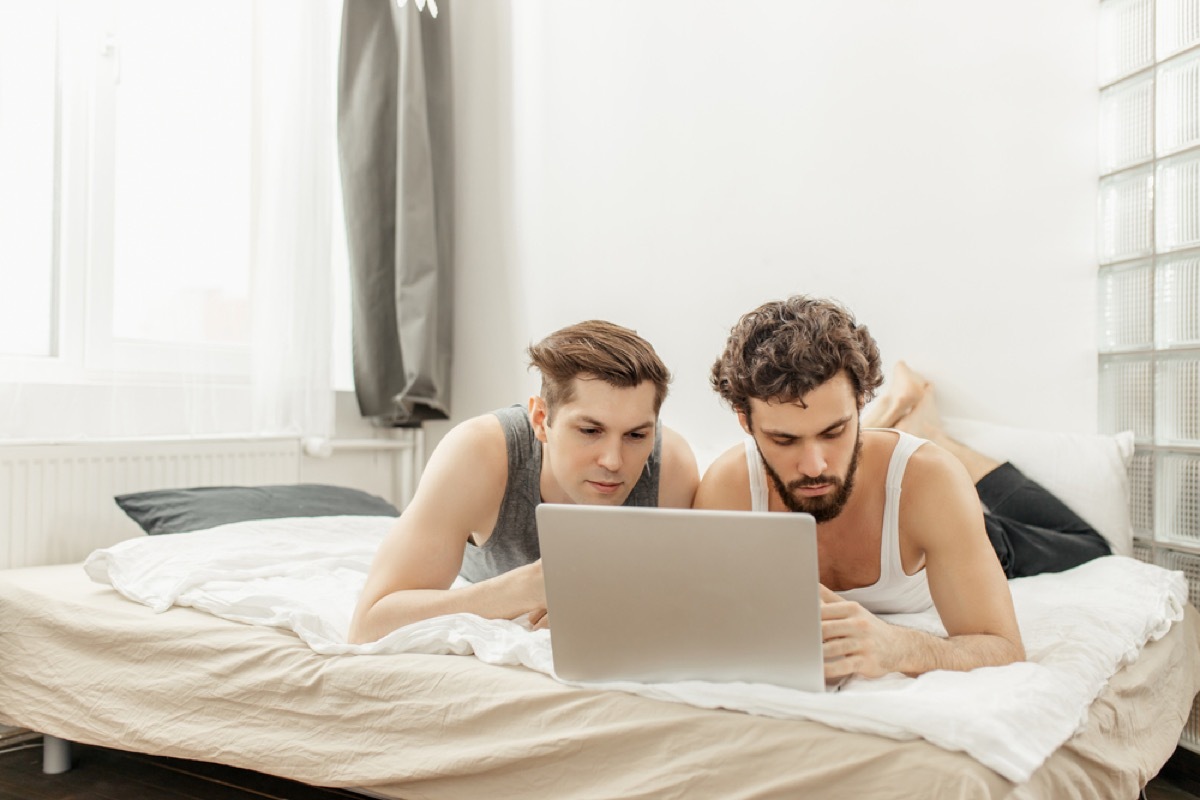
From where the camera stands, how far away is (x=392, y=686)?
132 cm

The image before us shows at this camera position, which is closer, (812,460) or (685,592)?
(685,592)

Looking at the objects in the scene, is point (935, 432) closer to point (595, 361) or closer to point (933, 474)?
point (933, 474)

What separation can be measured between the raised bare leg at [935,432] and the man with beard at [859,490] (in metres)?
0.73

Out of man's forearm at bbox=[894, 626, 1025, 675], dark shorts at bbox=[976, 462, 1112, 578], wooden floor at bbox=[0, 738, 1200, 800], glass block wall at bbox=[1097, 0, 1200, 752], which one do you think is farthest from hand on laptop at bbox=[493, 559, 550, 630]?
glass block wall at bbox=[1097, 0, 1200, 752]

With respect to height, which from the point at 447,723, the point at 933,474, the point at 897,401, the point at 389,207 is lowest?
the point at 447,723

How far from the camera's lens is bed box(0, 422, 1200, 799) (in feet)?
3.34

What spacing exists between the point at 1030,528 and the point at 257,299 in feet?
6.98

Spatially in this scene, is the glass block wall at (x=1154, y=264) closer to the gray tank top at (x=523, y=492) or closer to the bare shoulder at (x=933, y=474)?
the bare shoulder at (x=933, y=474)

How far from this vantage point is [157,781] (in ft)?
A: 6.20

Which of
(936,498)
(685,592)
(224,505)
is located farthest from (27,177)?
(936,498)

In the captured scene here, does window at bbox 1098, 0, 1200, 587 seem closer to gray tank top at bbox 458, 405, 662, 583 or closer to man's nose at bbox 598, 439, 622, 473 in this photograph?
gray tank top at bbox 458, 405, 662, 583

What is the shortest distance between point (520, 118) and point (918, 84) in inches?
52.3

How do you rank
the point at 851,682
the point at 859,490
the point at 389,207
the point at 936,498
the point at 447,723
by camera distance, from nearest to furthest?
1. the point at 851,682
2. the point at 447,723
3. the point at 936,498
4. the point at 859,490
5. the point at 389,207

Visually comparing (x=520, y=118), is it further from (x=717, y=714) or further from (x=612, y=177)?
(x=717, y=714)
